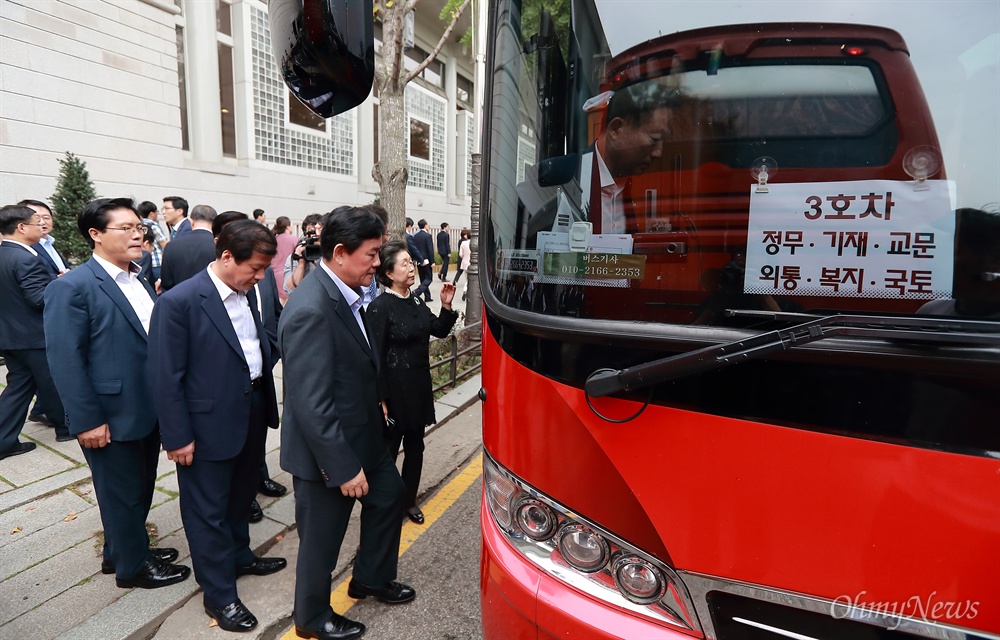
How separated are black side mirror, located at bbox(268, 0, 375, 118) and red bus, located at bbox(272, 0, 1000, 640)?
0.05m

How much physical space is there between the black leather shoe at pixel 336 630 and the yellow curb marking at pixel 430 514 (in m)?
0.13

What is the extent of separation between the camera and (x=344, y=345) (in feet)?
7.68

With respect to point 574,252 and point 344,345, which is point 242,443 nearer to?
point 344,345

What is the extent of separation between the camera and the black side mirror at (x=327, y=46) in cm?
152

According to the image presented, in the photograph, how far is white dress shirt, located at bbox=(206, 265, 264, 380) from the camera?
2592mm

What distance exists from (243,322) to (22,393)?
9.78 feet

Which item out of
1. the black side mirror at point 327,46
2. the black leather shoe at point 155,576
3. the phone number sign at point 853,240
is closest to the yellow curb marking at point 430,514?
the black leather shoe at point 155,576

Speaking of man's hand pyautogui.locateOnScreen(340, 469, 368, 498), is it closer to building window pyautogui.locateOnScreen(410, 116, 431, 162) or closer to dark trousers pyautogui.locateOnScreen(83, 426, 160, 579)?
dark trousers pyautogui.locateOnScreen(83, 426, 160, 579)

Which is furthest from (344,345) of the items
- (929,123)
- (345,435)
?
(929,123)

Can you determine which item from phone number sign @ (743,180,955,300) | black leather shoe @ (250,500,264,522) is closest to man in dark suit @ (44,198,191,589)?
black leather shoe @ (250,500,264,522)

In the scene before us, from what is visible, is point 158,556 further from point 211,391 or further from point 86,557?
point 211,391

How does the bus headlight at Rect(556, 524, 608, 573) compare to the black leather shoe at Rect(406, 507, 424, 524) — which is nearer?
the bus headlight at Rect(556, 524, 608, 573)

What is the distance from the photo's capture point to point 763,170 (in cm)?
135

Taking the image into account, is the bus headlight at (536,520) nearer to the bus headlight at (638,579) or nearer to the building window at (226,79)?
the bus headlight at (638,579)
